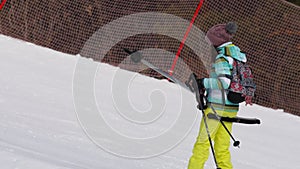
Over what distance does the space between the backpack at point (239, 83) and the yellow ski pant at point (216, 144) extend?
0.17 m

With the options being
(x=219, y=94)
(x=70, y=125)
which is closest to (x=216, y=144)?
(x=219, y=94)

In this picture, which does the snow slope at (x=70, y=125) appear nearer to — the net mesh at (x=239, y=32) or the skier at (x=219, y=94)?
the net mesh at (x=239, y=32)

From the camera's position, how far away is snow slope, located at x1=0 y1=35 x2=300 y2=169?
4.46 m

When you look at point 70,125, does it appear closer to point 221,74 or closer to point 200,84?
point 200,84

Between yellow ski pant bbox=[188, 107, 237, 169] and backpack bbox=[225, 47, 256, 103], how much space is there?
0.57ft

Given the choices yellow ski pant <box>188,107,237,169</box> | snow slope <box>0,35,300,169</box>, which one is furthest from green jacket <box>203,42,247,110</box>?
snow slope <box>0,35,300,169</box>

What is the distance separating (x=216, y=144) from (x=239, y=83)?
0.58 m

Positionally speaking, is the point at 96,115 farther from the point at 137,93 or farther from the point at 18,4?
the point at 18,4

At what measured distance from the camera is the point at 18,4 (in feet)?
34.5

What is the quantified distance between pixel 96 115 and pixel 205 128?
2.38 metres

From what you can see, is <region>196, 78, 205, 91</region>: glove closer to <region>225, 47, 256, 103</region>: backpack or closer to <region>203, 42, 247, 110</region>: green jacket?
<region>203, 42, 247, 110</region>: green jacket

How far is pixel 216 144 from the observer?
14.4ft

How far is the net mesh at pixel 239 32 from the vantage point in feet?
31.1

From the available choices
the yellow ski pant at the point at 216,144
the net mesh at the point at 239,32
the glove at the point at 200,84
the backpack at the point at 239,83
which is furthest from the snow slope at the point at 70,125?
the backpack at the point at 239,83
